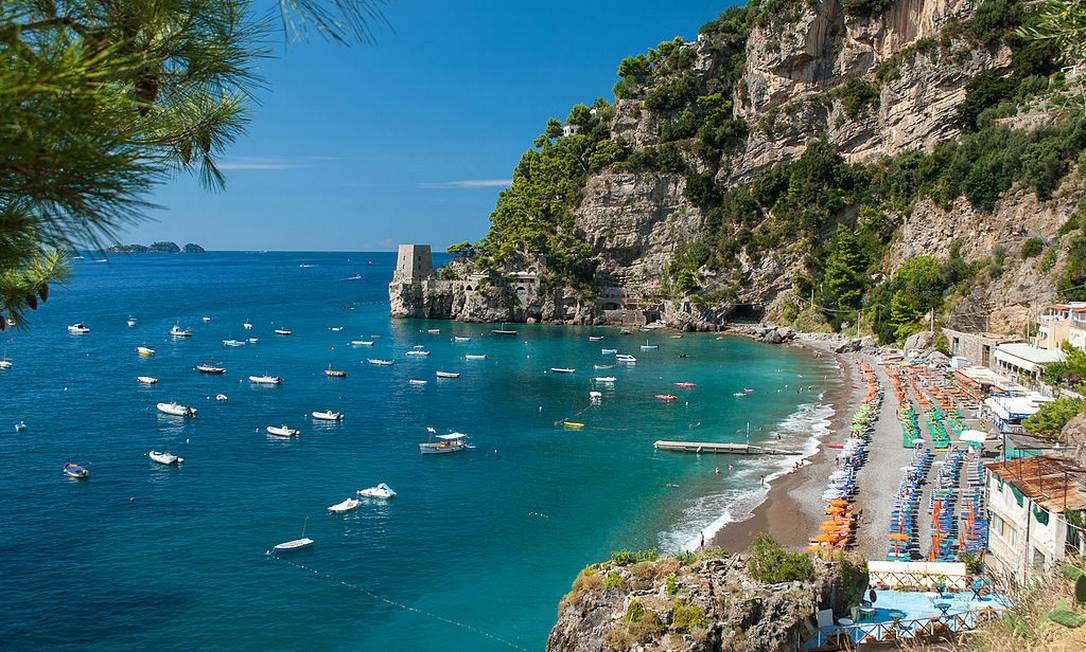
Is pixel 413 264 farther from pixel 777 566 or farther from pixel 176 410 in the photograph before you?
pixel 777 566

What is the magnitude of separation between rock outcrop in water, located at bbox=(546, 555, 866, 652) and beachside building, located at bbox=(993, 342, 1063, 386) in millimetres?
25504

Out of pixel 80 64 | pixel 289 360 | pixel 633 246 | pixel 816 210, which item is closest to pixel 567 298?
pixel 633 246

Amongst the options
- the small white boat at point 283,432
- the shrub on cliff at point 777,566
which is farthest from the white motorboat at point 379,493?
the shrub on cliff at point 777,566

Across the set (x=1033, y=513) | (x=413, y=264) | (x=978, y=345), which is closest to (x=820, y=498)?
(x=1033, y=513)

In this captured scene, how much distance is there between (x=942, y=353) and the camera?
4897 cm

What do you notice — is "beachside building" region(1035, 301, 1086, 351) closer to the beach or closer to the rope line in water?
the beach

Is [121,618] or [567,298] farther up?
[567,298]

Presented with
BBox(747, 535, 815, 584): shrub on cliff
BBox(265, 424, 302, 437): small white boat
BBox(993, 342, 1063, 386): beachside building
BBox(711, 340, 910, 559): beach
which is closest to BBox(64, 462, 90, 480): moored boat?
BBox(265, 424, 302, 437): small white boat

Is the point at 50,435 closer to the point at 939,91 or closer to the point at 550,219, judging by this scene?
the point at 550,219

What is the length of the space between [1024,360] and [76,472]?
41.0 metres

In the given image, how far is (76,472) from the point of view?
29.5 meters

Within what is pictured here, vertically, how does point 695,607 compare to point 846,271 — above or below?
below

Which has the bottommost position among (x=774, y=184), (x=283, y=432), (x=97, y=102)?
(x=283, y=432)

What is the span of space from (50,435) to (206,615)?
21.9m
